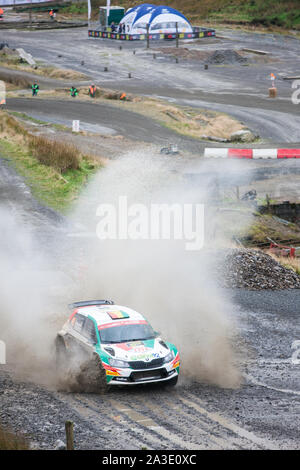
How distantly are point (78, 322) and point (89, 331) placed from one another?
651 mm

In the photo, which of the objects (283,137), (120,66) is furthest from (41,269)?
(120,66)

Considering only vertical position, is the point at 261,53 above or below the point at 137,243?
above

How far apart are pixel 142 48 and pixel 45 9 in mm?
48814

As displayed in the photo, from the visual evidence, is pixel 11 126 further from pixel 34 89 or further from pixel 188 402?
pixel 188 402

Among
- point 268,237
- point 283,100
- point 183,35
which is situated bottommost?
point 268,237

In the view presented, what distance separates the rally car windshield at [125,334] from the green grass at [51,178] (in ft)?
51.9

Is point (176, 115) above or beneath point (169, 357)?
above

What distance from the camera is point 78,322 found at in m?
16.2

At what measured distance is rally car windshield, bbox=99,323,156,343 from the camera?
15.2 metres

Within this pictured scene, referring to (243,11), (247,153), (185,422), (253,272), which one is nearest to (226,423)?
(185,422)

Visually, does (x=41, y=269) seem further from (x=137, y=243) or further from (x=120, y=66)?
(x=120, y=66)

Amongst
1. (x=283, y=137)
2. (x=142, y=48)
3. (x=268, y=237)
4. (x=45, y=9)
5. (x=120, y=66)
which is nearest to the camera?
(x=268, y=237)

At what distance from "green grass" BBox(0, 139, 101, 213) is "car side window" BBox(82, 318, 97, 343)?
15390 millimetres

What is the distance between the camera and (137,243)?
1043 inches
